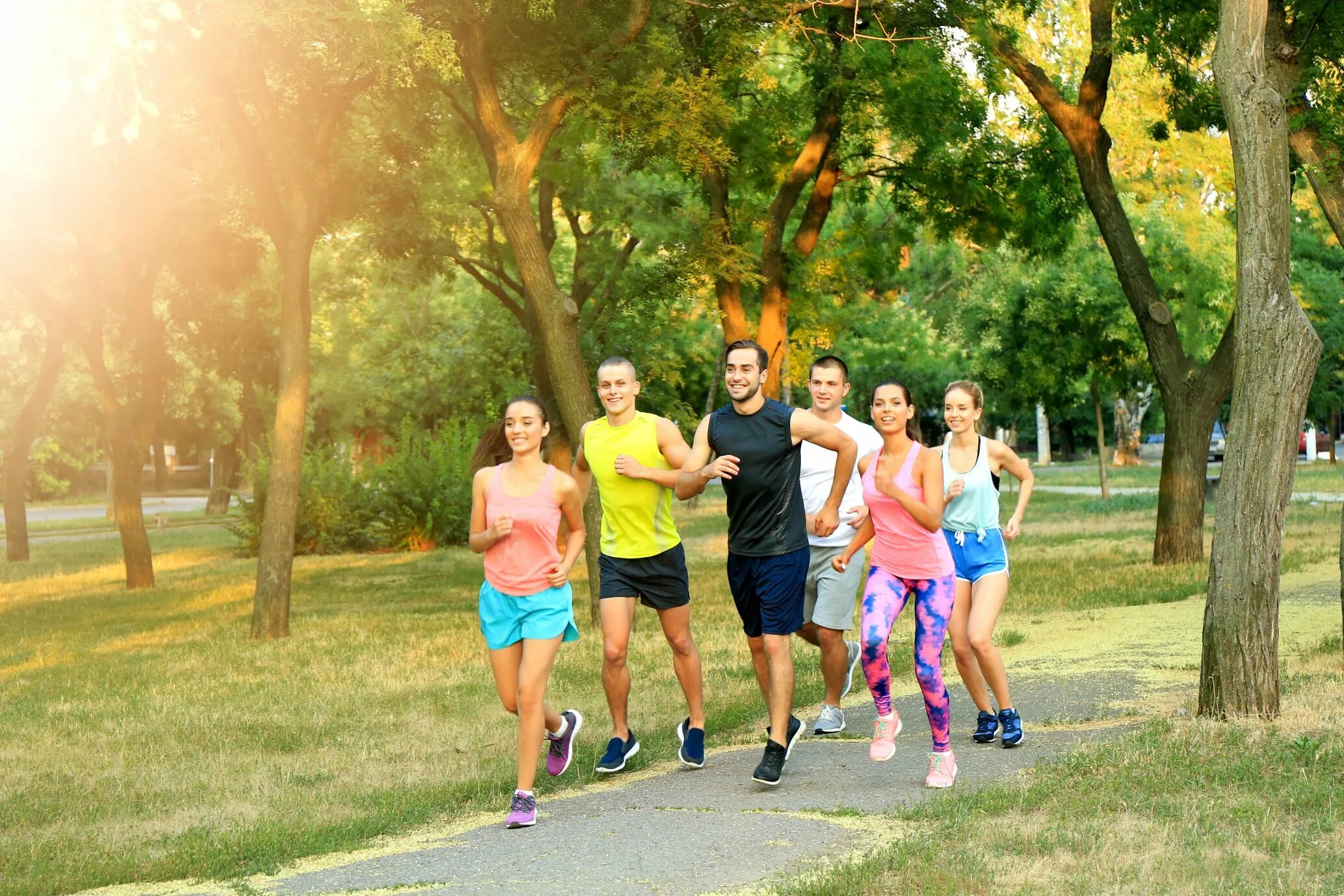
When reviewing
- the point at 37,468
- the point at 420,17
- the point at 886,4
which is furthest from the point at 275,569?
the point at 37,468

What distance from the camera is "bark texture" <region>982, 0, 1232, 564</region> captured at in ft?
57.3

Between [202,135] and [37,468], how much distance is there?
4528 centimetres

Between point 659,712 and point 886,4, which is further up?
point 886,4

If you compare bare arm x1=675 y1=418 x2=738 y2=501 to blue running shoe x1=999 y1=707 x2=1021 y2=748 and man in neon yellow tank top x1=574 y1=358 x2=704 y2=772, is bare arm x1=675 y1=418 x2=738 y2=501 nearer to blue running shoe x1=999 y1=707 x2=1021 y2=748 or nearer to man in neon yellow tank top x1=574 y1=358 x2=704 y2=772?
man in neon yellow tank top x1=574 y1=358 x2=704 y2=772

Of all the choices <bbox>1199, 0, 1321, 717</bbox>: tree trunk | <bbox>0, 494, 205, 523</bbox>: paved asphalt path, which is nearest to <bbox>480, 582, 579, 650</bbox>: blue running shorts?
<bbox>1199, 0, 1321, 717</bbox>: tree trunk

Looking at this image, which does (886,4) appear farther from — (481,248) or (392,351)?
(392,351)

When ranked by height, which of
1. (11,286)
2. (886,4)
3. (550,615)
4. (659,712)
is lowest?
(659,712)

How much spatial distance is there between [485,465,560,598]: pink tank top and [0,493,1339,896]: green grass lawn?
1.24 meters

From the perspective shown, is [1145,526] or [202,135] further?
[1145,526]

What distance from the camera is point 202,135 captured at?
708 inches

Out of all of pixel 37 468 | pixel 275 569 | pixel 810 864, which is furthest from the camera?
pixel 37 468

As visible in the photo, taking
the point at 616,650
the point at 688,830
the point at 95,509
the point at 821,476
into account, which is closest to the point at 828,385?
the point at 821,476

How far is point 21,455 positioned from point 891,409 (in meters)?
→ 25.3

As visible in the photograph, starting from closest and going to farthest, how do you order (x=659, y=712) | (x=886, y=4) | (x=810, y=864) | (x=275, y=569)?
(x=810, y=864), (x=659, y=712), (x=275, y=569), (x=886, y=4)
